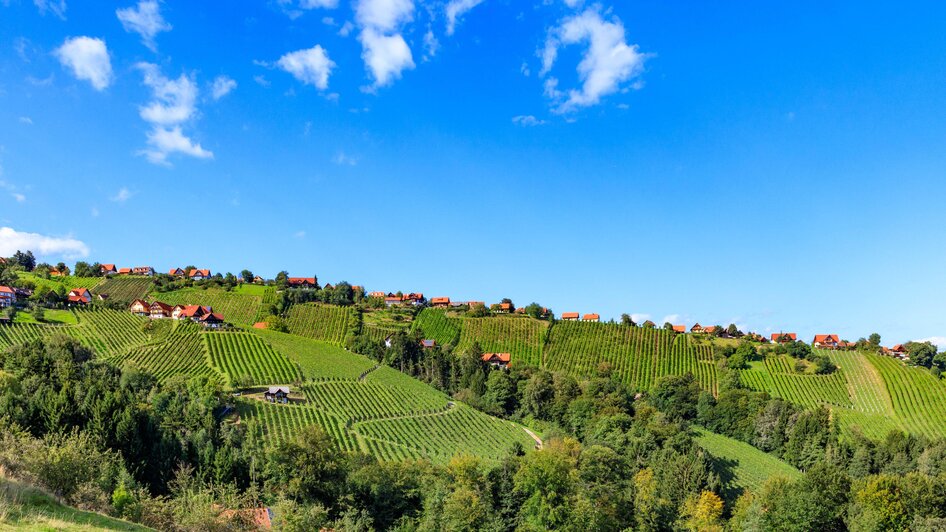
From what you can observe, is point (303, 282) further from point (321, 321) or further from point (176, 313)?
point (176, 313)

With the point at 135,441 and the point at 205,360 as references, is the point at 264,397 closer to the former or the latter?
the point at 205,360

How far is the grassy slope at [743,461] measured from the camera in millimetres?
78062

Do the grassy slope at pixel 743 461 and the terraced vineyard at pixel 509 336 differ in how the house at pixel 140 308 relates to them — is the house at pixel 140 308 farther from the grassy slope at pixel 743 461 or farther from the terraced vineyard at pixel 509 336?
the grassy slope at pixel 743 461

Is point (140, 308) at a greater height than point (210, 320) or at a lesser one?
greater

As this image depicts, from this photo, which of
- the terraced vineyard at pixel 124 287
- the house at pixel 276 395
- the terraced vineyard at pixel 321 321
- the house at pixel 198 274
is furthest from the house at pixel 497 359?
the house at pixel 198 274

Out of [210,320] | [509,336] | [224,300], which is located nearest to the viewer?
[210,320]

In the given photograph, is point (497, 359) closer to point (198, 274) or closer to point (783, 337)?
point (783, 337)

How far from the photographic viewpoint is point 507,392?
10781 centimetres

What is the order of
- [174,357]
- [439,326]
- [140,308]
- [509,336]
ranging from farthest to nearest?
[439,326], [509,336], [140,308], [174,357]

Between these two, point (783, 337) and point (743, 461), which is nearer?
point (743, 461)

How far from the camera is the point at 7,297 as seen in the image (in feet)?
349

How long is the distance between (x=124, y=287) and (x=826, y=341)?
209 meters

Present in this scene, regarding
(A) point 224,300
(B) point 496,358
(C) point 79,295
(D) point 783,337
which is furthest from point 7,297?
(D) point 783,337

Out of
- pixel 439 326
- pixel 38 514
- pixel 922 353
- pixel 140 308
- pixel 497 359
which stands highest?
pixel 922 353
